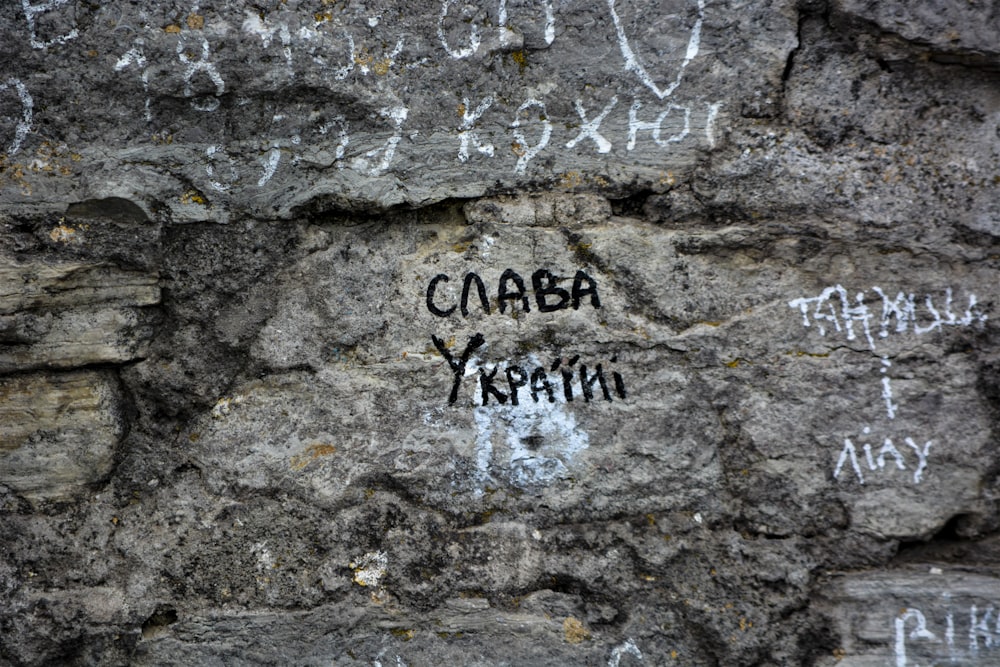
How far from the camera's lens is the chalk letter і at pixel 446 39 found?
1.72 meters

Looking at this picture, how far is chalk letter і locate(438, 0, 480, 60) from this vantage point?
1.72 meters

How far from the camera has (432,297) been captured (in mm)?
1816

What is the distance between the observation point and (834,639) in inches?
68.9

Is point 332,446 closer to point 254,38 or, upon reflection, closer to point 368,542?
point 368,542

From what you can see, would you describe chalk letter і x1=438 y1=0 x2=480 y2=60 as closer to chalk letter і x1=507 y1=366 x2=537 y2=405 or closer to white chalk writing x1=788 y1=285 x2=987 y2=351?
chalk letter і x1=507 y1=366 x2=537 y2=405

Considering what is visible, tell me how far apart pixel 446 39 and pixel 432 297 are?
1.92 ft

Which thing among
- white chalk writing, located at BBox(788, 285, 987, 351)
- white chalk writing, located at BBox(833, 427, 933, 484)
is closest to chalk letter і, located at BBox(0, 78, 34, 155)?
white chalk writing, located at BBox(788, 285, 987, 351)

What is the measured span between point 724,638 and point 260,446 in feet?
3.84

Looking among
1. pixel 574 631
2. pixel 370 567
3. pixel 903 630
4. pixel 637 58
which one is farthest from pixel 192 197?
pixel 903 630

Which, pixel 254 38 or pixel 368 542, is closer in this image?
pixel 254 38

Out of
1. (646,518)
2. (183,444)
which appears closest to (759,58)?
(646,518)

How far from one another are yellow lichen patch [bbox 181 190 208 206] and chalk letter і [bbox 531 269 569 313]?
2.57 feet

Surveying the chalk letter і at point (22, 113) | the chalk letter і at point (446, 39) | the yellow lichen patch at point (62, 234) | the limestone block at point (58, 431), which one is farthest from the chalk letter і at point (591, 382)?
the chalk letter і at point (22, 113)

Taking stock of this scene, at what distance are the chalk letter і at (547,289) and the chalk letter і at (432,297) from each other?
205 mm
